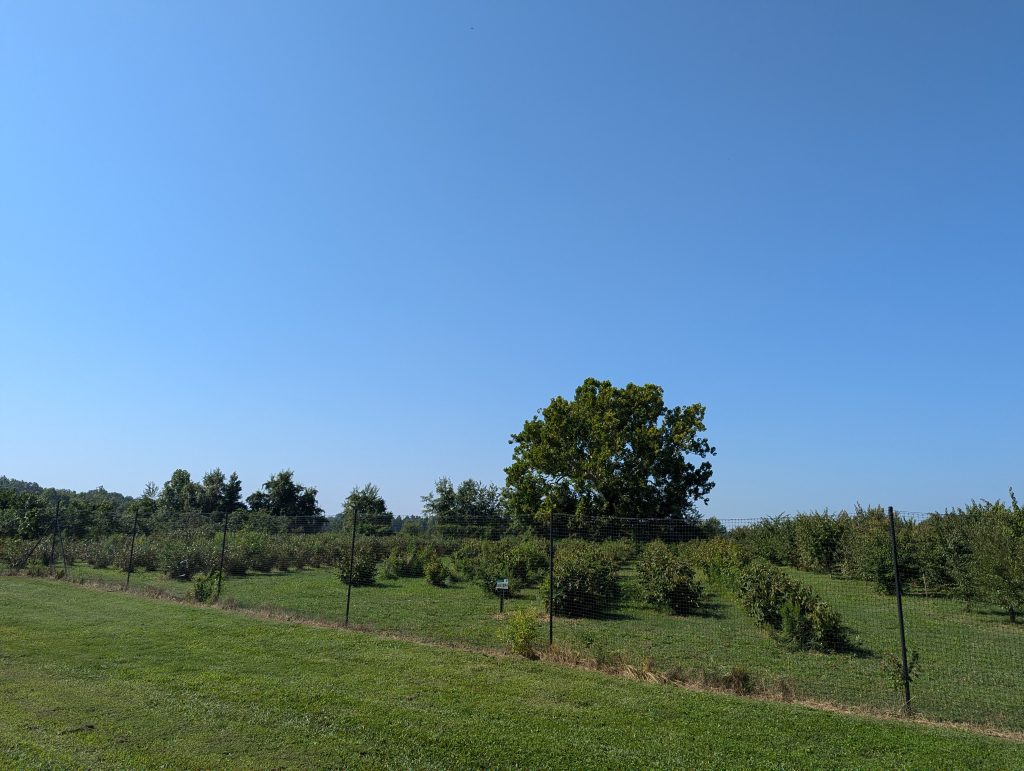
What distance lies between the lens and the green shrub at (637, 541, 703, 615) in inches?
622

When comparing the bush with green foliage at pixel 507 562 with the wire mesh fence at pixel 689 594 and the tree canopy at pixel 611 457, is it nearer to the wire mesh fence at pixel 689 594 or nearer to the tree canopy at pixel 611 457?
the wire mesh fence at pixel 689 594

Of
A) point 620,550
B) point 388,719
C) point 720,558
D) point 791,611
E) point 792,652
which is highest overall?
point 620,550

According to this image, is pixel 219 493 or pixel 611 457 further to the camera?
pixel 219 493

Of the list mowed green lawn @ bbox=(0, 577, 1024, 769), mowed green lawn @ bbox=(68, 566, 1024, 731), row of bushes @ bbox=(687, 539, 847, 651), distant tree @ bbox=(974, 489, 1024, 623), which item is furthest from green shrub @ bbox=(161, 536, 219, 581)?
distant tree @ bbox=(974, 489, 1024, 623)

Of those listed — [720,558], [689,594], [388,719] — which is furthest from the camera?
[720,558]

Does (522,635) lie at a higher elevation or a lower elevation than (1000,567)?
lower

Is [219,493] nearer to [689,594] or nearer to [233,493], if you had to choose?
[233,493]

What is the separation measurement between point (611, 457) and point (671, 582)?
24290 millimetres

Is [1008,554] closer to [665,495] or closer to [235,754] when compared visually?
[235,754]

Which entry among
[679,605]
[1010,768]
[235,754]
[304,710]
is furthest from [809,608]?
[235,754]

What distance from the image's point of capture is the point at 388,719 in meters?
6.47

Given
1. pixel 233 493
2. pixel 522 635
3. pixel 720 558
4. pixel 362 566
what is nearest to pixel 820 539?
pixel 720 558

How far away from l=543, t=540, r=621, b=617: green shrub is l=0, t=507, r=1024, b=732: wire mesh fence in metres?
0.04

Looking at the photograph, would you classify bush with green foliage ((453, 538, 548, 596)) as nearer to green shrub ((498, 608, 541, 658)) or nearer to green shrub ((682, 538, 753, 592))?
green shrub ((682, 538, 753, 592))
